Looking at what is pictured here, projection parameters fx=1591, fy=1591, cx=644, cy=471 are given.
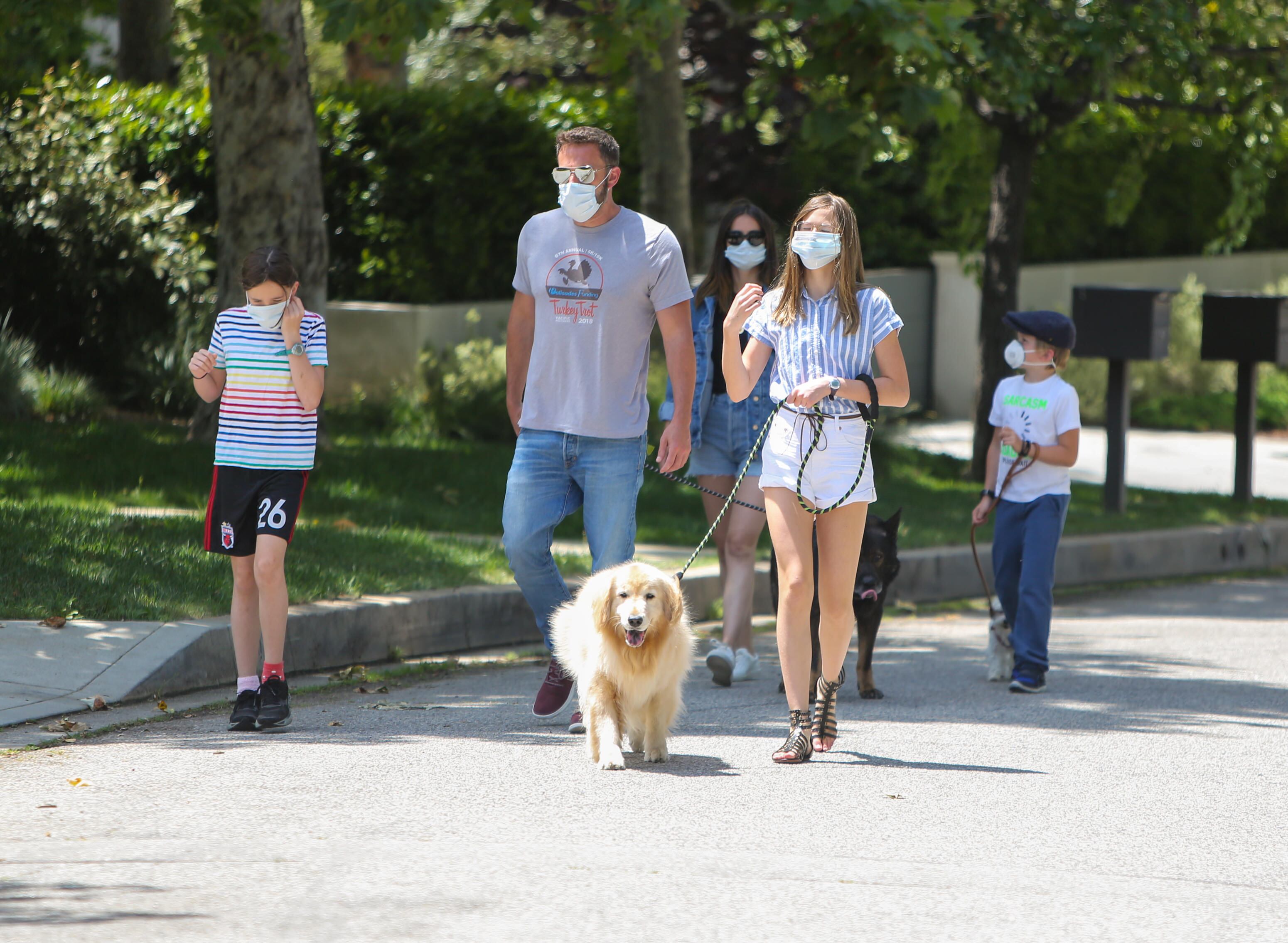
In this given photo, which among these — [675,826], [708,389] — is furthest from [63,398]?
[675,826]

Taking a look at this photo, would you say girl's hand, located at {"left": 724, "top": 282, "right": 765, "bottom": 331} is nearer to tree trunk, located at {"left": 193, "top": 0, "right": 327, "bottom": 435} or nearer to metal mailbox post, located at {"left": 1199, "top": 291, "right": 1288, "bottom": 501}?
tree trunk, located at {"left": 193, "top": 0, "right": 327, "bottom": 435}

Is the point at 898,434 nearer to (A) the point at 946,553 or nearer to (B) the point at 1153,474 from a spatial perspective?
(B) the point at 1153,474

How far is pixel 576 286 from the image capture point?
568cm

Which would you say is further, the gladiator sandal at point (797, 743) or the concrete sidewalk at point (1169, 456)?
the concrete sidewalk at point (1169, 456)

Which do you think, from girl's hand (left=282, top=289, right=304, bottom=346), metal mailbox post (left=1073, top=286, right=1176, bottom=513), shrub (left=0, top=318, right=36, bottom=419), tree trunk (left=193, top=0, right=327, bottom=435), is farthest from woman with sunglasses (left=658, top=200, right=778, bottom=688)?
shrub (left=0, top=318, right=36, bottom=419)

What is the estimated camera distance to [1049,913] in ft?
13.0

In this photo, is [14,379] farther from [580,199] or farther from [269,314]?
[580,199]

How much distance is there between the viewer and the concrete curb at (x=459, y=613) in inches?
256

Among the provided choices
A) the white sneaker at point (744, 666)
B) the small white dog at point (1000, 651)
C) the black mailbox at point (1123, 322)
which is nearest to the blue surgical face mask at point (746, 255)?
the white sneaker at point (744, 666)

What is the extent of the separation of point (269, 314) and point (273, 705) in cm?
146

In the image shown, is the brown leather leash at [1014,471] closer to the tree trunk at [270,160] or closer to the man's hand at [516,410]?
the man's hand at [516,410]

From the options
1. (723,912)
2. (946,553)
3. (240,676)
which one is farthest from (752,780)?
(946,553)

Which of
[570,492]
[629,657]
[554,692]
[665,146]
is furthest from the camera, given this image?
[665,146]

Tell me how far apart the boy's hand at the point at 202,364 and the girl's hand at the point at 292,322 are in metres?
0.28
